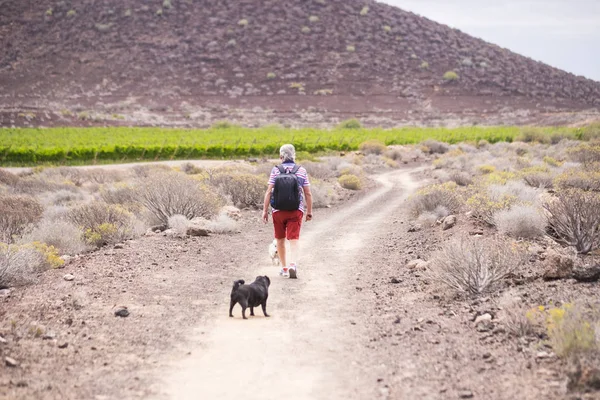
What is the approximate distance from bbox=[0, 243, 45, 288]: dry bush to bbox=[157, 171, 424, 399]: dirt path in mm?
3127

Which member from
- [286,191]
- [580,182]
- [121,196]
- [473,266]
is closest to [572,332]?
[473,266]

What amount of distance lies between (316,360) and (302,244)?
705cm

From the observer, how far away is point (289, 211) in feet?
30.3

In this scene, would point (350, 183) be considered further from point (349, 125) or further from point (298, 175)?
point (349, 125)

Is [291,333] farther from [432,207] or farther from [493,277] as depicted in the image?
[432,207]

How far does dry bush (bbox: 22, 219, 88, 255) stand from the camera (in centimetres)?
1140

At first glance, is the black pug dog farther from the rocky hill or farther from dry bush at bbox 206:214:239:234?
the rocky hill

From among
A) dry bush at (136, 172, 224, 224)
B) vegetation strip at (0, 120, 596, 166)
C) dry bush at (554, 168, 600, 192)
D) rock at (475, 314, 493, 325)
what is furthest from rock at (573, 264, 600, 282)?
vegetation strip at (0, 120, 596, 166)

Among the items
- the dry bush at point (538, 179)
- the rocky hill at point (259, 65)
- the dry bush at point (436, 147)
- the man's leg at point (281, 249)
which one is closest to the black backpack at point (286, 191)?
the man's leg at point (281, 249)

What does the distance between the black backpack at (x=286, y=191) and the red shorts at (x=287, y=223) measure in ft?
0.52

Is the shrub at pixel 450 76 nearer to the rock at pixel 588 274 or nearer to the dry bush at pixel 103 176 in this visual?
the dry bush at pixel 103 176

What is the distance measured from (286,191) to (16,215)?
23.7 feet

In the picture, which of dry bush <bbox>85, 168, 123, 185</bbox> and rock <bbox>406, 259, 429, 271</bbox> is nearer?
rock <bbox>406, 259, 429, 271</bbox>

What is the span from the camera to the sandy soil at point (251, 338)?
5238 millimetres
